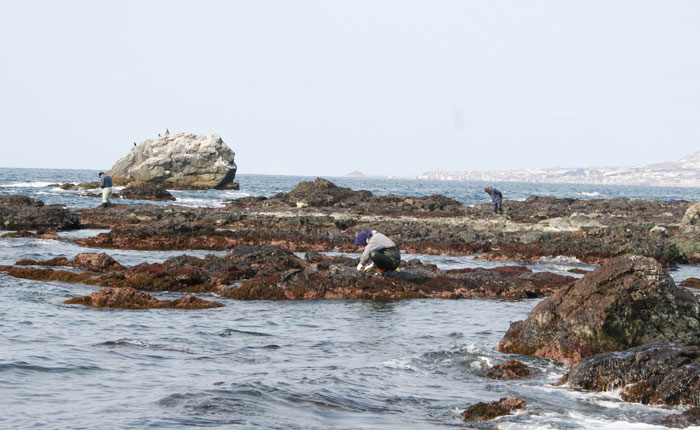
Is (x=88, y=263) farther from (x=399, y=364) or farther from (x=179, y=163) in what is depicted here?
(x=179, y=163)

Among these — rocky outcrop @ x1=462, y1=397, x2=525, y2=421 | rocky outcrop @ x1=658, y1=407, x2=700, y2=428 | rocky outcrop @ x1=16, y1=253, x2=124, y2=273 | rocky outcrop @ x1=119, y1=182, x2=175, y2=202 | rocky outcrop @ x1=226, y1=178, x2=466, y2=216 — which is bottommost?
rocky outcrop @ x1=462, y1=397, x2=525, y2=421

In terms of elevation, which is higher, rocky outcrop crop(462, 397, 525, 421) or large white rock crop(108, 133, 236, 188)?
large white rock crop(108, 133, 236, 188)

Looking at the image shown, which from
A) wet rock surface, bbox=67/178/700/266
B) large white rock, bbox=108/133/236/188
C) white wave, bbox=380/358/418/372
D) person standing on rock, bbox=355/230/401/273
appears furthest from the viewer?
large white rock, bbox=108/133/236/188

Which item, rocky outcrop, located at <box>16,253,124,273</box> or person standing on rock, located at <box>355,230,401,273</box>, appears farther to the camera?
rocky outcrop, located at <box>16,253,124,273</box>

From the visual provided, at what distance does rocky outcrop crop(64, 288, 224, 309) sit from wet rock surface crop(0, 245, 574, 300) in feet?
5.43

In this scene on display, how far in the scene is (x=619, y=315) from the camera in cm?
1066

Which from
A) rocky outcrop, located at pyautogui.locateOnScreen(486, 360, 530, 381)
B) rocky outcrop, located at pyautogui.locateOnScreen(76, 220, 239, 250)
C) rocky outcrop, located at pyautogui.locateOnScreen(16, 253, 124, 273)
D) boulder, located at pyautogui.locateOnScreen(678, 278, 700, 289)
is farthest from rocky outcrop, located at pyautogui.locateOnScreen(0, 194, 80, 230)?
rocky outcrop, located at pyautogui.locateOnScreen(486, 360, 530, 381)

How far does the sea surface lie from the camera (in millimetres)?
7727

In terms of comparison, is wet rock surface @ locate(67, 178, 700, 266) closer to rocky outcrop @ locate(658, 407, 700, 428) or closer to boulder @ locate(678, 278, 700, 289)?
boulder @ locate(678, 278, 700, 289)

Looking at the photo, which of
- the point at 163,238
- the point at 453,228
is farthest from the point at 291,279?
the point at 453,228

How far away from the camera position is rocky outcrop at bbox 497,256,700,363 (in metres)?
10.6

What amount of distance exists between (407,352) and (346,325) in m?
2.30

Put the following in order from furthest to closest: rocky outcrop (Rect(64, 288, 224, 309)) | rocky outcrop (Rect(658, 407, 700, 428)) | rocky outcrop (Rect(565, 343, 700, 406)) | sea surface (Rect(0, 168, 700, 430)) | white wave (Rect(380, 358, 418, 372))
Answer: rocky outcrop (Rect(64, 288, 224, 309)) → white wave (Rect(380, 358, 418, 372)) → rocky outcrop (Rect(565, 343, 700, 406)) → sea surface (Rect(0, 168, 700, 430)) → rocky outcrop (Rect(658, 407, 700, 428))

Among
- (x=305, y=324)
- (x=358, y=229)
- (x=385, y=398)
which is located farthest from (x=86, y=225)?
(x=385, y=398)
